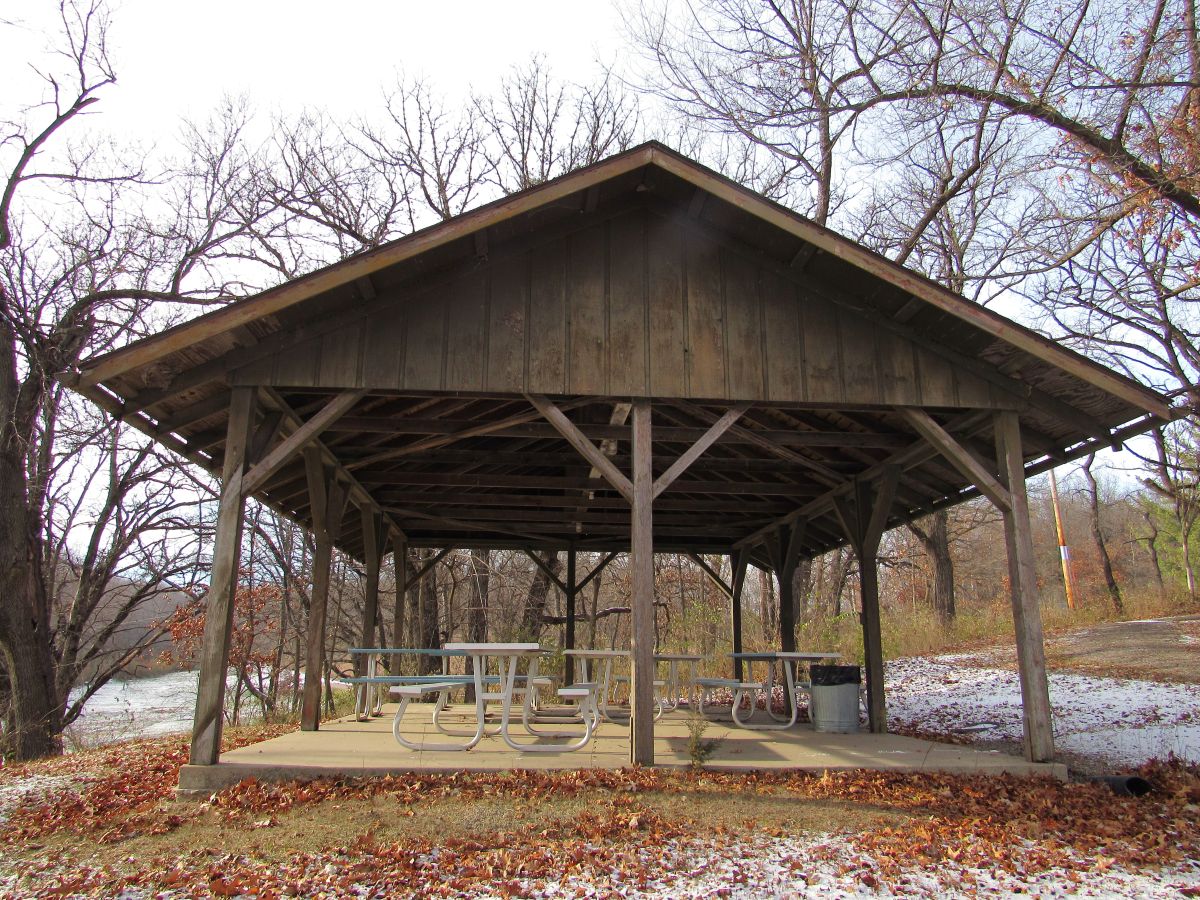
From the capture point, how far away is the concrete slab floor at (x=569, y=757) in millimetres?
5309

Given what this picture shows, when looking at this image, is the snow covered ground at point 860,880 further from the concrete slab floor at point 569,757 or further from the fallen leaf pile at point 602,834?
the concrete slab floor at point 569,757

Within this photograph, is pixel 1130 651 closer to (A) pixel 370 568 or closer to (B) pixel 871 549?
(B) pixel 871 549

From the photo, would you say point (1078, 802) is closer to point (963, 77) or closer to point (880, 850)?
point (880, 850)

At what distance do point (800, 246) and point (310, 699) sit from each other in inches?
231

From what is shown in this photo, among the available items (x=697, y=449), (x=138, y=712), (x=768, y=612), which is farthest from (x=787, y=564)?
(x=138, y=712)

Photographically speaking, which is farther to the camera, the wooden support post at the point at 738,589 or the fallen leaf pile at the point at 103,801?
the wooden support post at the point at 738,589

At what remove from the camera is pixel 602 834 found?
4312 millimetres

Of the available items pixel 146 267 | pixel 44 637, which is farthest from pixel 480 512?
pixel 146 267

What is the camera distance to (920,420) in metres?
6.47

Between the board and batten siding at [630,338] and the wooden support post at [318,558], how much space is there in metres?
1.76

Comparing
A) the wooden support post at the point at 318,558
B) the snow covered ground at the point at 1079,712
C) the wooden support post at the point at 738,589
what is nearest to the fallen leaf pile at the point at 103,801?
the wooden support post at the point at 318,558

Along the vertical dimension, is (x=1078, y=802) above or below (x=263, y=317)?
below

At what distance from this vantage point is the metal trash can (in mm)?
7977

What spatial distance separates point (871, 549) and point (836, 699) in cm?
156
